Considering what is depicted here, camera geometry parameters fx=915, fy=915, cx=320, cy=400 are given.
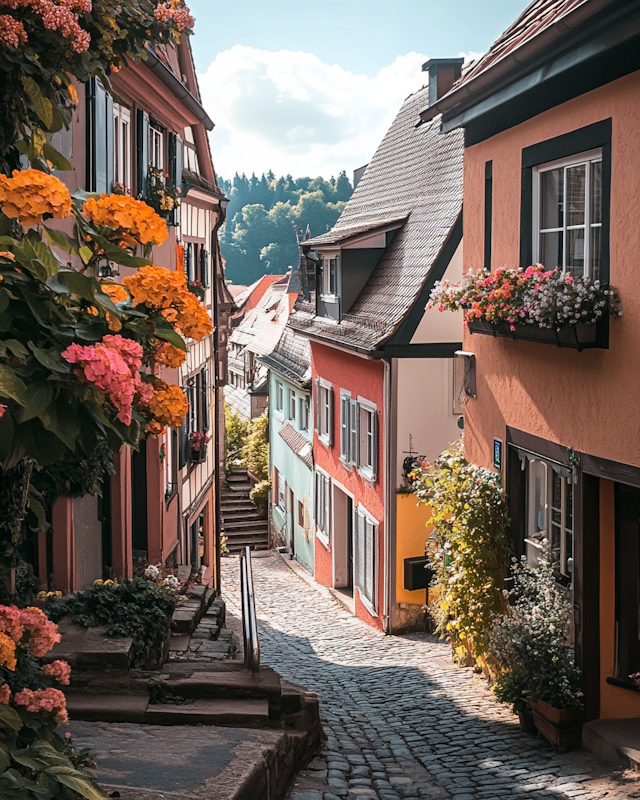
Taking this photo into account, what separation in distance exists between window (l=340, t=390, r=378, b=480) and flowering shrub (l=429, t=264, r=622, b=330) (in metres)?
6.41

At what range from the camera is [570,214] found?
24.8ft

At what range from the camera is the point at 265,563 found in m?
23.9

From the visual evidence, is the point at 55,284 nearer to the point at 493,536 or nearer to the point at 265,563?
the point at 493,536

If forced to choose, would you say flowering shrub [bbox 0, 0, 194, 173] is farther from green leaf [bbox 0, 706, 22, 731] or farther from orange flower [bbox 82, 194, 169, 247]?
green leaf [bbox 0, 706, 22, 731]

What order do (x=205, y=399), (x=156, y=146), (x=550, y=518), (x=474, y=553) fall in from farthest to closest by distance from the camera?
(x=205, y=399)
(x=156, y=146)
(x=474, y=553)
(x=550, y=518)

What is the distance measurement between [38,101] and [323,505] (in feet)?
52.4

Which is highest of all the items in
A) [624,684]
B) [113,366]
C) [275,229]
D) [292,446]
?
[275,229]

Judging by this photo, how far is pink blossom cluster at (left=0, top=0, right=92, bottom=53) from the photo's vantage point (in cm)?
376

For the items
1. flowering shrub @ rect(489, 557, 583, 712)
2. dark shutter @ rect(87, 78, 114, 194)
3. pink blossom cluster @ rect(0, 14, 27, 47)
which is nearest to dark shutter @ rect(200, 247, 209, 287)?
dark shutter @ rect(87, 78, 114, 194)

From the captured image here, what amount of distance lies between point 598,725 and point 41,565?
15.6ft

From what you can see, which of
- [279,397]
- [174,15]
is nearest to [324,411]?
[279,397]

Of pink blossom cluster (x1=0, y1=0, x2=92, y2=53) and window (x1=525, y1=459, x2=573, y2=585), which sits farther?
window (x1=525, y1=459, x2=573, y2=585)

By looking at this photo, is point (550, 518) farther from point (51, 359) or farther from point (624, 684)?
point (51, 359)

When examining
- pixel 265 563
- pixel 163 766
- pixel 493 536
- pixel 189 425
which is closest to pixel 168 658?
pixel 163 766
